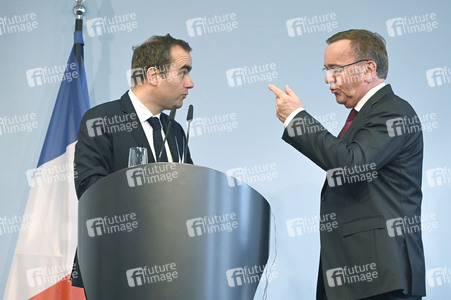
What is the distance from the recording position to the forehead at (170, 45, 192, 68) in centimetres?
284

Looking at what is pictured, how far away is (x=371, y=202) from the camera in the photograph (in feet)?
6.97

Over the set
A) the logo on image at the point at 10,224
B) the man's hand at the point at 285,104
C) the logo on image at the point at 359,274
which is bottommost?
the logo on image at the point at 359,274

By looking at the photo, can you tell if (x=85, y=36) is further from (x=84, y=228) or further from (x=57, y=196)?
(x=84, y=228)

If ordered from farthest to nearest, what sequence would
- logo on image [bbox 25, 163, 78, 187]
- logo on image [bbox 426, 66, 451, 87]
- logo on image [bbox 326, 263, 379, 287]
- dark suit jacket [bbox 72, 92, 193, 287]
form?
1. logo on image [bbox 426, 66, 451, 87]
2. logo on image [bbox 25, 163, 78, 187]
3. dark suit jacket [bbox 72, 92, 193, 287]
4. logo on image [bbox 326, 263, 379, 287]

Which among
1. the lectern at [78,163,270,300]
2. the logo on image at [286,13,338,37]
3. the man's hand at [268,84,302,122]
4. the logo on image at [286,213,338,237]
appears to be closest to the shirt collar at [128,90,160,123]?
the man's hand at [268,84,302,122]

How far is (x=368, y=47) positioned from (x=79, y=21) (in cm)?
216

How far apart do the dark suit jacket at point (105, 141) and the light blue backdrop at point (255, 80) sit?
126 centimetres

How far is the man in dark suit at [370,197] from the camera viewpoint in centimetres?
206

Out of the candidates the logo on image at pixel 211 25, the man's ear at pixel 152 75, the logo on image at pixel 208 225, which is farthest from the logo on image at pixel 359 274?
the logo on image at pixel 211 25

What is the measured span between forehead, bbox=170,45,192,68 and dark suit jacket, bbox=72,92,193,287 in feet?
1.09

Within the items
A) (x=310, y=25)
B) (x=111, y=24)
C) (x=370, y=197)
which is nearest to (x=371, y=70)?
(x=370, y=197)

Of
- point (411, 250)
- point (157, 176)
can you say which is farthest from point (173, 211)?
point (411, 250)

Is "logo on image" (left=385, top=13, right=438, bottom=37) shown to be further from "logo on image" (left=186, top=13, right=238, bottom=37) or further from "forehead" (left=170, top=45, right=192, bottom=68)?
"forehead" (left=170, top=45, right=192, bottom=68)

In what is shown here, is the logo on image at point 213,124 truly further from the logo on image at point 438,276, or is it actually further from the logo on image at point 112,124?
the logo on image at point 438,276
